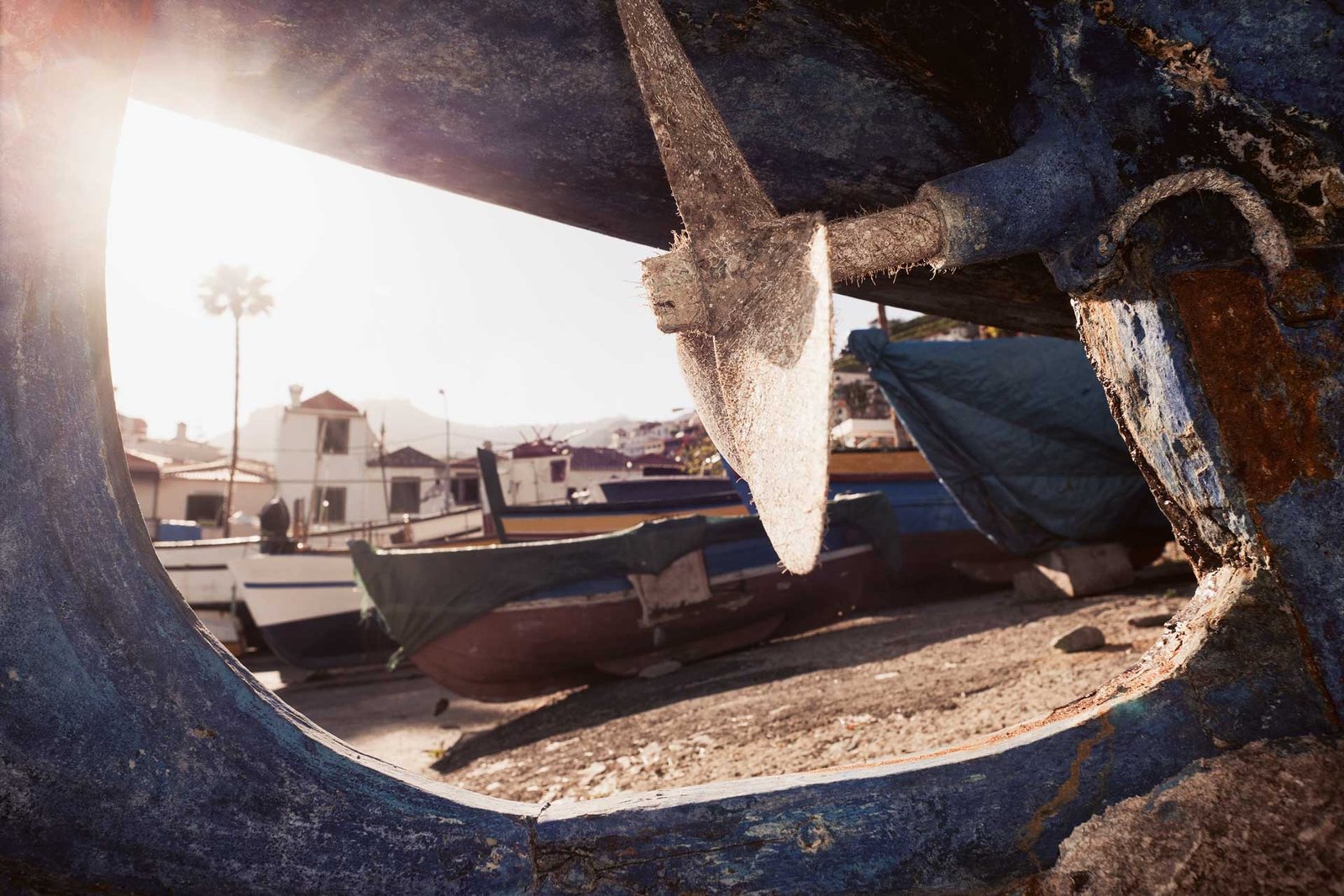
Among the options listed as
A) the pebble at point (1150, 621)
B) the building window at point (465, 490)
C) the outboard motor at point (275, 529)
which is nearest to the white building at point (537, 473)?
the building window at point (465, 490)

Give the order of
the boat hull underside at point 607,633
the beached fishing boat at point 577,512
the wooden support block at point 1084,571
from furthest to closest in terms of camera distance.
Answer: the beached fishing boat at point 577,512
the boat hull underside at point 607,633
the wooden support block at point 1084,571

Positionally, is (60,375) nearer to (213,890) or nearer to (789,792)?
(213,890)

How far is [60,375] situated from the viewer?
1.11 metres

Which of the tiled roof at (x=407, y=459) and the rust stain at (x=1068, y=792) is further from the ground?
the tiled roof at (x=407, y=459)

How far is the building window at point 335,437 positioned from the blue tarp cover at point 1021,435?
25479 mm

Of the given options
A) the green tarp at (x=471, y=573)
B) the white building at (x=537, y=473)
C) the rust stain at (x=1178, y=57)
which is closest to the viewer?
the rust stain at (x=1178, y=57)

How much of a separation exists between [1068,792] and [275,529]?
1475cm

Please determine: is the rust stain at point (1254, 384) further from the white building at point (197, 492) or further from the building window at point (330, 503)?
the white building at point (197, 492)

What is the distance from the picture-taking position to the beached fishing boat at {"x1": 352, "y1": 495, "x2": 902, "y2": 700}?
283 inches

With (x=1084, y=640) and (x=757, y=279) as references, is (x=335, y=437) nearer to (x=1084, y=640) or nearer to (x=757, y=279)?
(x=1084, y=640)

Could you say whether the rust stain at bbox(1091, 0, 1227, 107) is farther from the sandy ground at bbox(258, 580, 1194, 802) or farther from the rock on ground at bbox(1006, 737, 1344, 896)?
the sandy ground at bbox(258, 580, 1194, 802)

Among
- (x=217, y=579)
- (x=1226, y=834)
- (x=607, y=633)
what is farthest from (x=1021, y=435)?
(x=217, y=579)

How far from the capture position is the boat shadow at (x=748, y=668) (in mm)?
5766

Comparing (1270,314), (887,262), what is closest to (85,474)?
(887,262)
